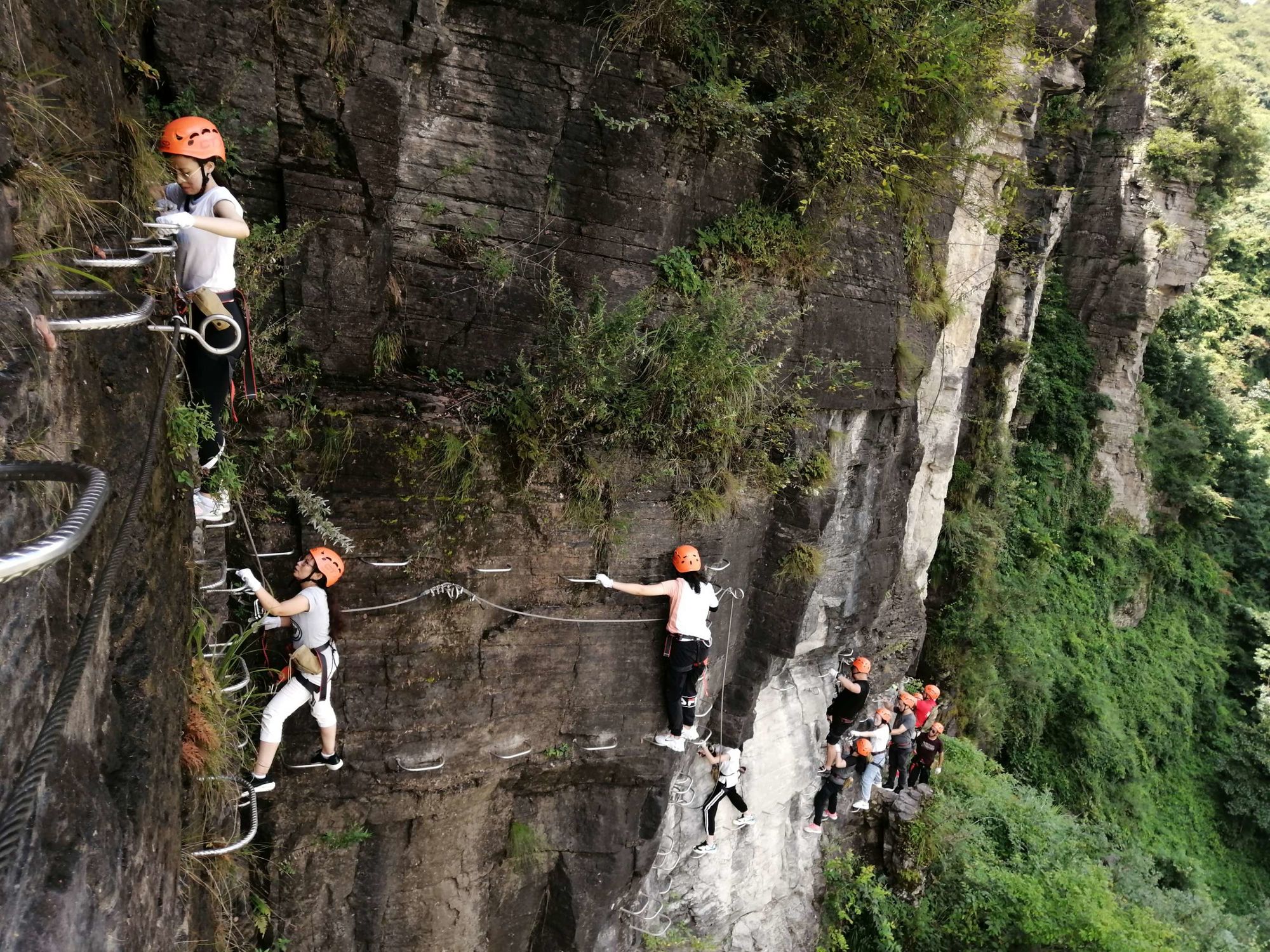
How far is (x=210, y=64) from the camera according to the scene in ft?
13.9

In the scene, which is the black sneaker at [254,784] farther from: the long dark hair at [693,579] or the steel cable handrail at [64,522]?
the steel cable handrail at [64,522]

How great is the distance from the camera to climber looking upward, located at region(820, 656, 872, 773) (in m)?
8.47

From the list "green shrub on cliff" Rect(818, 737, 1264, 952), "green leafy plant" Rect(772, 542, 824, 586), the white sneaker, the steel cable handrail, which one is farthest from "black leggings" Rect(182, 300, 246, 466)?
"green shrub on cliff" Rect(818, 737, 1264, 952)

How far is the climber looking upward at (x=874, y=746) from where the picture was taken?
925cm

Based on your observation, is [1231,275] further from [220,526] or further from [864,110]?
[220,526]

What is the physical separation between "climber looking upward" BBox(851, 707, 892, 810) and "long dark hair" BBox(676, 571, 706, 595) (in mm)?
4391

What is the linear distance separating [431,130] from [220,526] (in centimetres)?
283

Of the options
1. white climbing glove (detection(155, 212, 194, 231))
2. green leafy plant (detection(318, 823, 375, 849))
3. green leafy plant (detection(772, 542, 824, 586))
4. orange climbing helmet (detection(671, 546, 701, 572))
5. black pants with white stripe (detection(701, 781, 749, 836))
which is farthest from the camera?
black pants with white stripe (detection(701, 781, 749, 836))

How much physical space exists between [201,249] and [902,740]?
31.2 ft

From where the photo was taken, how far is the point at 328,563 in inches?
179

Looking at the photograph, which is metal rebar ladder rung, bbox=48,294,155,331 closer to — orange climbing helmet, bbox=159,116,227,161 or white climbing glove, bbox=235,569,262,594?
orange climbing helmet, bbox=159,116,227,161

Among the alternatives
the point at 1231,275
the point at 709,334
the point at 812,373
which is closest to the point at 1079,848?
the point at 812,373

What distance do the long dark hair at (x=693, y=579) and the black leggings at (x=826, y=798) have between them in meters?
4.45

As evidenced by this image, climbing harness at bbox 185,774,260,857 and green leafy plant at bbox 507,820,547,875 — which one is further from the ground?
climbing harness at bbox 185,774,260,857
